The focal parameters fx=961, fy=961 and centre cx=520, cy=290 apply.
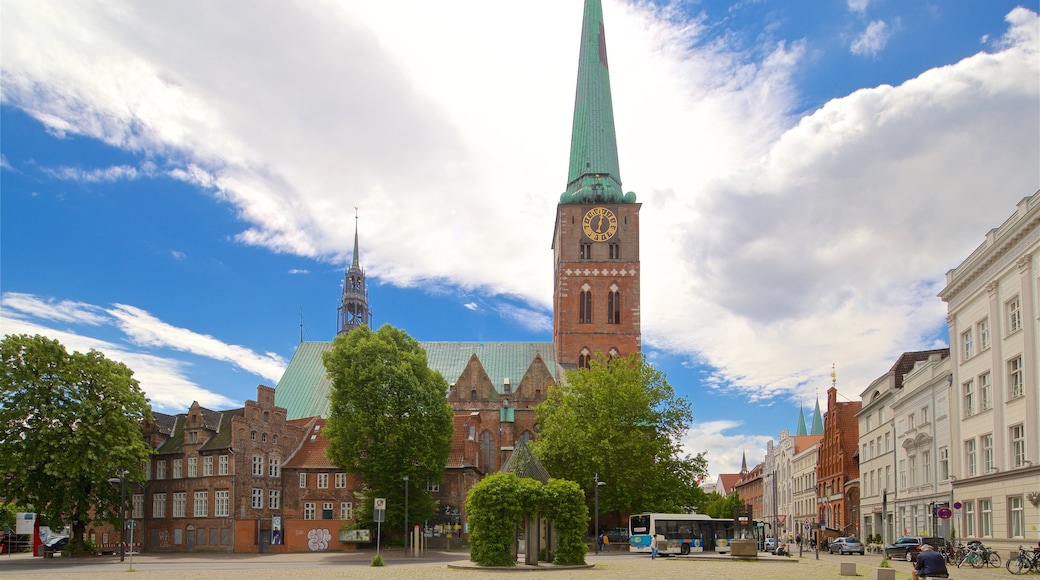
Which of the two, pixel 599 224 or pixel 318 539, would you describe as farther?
pixel 599 224

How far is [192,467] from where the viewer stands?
6638 cm

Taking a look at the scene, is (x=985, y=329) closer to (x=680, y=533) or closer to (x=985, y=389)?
(x=985, y=389)

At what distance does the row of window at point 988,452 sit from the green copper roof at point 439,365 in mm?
46568

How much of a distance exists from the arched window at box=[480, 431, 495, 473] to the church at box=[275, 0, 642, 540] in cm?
9

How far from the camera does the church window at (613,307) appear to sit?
292ft

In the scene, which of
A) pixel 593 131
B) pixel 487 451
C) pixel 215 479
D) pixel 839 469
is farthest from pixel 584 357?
pixel 215 479

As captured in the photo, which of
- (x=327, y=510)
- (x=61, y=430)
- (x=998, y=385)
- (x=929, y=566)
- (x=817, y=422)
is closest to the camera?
(x=929, y=566)

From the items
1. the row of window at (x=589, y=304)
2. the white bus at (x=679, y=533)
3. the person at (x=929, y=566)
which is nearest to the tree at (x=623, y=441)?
the white bus at (x=679, y=533)

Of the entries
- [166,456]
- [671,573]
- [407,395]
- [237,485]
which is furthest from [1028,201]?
[166,456]

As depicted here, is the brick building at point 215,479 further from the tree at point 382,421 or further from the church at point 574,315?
the church at point 574,315

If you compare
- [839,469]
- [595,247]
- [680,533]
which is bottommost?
[680,533]

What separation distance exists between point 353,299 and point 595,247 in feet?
100

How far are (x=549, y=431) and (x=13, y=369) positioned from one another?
34882 millimetres

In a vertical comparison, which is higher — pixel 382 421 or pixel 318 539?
pixel 382 421
